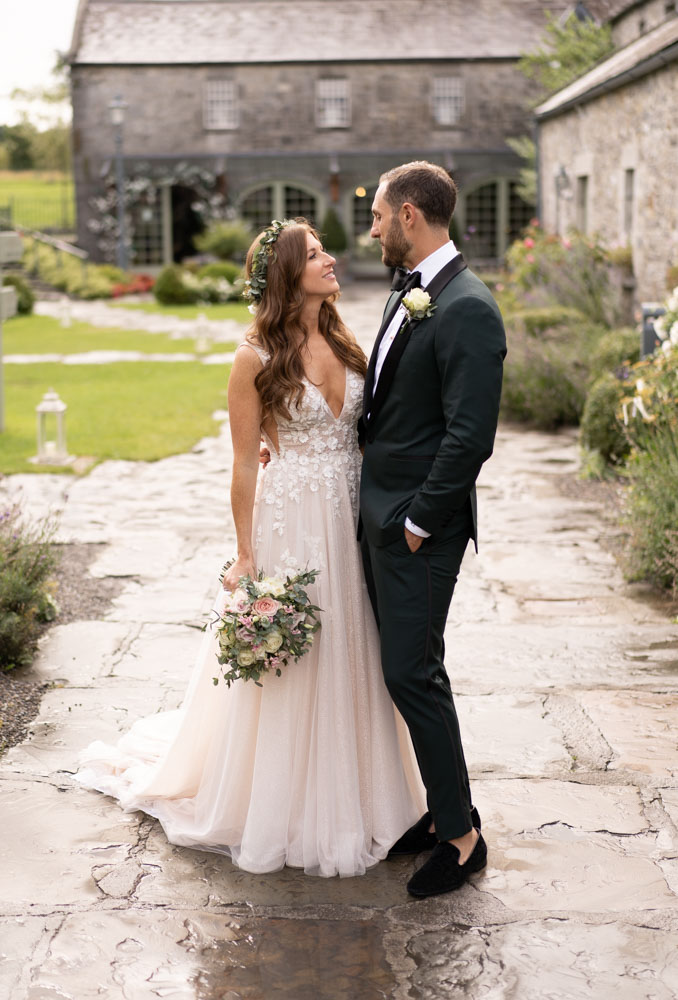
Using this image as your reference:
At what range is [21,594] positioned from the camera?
5.24 meters

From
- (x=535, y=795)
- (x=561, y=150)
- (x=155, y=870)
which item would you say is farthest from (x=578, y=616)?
(x=561, y=150)

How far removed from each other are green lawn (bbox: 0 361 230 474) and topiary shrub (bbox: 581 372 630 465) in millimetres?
3646

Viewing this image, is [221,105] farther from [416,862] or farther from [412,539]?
[416,862]

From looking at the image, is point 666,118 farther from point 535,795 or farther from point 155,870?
point 155,870

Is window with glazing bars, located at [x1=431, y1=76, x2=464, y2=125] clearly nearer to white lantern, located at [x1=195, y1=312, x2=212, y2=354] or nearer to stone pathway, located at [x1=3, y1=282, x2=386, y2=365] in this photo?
stone pathway, located at [x1=3, y1=282, x2=386, y2=365]

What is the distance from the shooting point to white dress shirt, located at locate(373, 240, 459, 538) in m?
3.15

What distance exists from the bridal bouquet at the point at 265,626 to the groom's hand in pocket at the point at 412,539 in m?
0.37

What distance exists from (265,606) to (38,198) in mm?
47101

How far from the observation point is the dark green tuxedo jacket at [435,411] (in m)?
3.03

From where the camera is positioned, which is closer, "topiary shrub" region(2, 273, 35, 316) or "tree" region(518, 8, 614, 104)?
"topiary shrub" region(2, 273, 35, 316)

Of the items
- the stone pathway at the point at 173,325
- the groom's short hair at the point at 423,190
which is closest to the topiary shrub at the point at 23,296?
the stone pathway at the point at 173,325

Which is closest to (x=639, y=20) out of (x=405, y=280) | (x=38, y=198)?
(x=405, y=280)

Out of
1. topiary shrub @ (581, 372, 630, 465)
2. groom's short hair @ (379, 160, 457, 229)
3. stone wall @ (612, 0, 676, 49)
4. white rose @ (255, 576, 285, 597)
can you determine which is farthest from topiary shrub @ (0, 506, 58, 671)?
stone wall @ (612, 0, 676, 49)

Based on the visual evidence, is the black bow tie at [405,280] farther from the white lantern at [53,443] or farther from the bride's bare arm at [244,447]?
the white lantern at [53,443]
